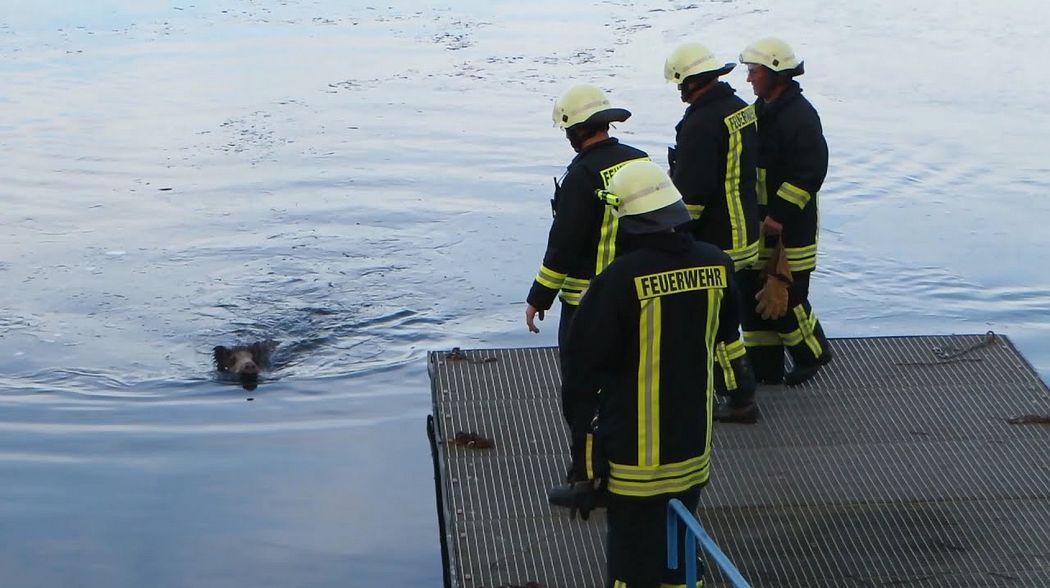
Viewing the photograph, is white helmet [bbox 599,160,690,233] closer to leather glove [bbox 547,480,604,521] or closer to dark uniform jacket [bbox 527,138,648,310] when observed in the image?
leather glove [bbox 547,480,604,521]

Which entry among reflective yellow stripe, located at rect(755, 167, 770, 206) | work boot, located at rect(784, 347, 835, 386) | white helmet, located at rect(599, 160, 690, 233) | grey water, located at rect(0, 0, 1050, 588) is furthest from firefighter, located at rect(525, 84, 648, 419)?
work boot, located at rect(784, 347, 835, 386)

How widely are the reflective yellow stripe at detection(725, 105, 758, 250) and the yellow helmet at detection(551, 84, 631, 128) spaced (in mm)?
1065

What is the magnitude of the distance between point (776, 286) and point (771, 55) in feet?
4.10

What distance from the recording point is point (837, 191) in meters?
14.5

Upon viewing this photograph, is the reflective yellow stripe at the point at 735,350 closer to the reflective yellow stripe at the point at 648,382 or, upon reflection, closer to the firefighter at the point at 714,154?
the firefighter at the point at 714,154

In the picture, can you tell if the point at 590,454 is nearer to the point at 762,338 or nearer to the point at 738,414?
the point at 738,414

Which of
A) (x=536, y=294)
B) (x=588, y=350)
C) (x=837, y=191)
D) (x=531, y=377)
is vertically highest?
(x=588, y=350)

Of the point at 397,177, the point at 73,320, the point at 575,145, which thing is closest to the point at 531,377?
the point at 575,145

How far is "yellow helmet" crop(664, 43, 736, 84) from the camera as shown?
274 inches

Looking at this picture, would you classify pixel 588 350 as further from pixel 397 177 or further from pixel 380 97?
pixel 380 97

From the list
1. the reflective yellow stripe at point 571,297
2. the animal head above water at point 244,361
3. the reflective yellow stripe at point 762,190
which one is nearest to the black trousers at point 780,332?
the reflective yellow stripe at point 762,190

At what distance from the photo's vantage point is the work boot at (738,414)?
7.48 meters

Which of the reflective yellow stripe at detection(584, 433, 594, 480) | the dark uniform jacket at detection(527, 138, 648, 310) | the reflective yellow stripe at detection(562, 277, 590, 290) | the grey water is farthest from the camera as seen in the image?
the grey water

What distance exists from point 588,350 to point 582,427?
0.30m
